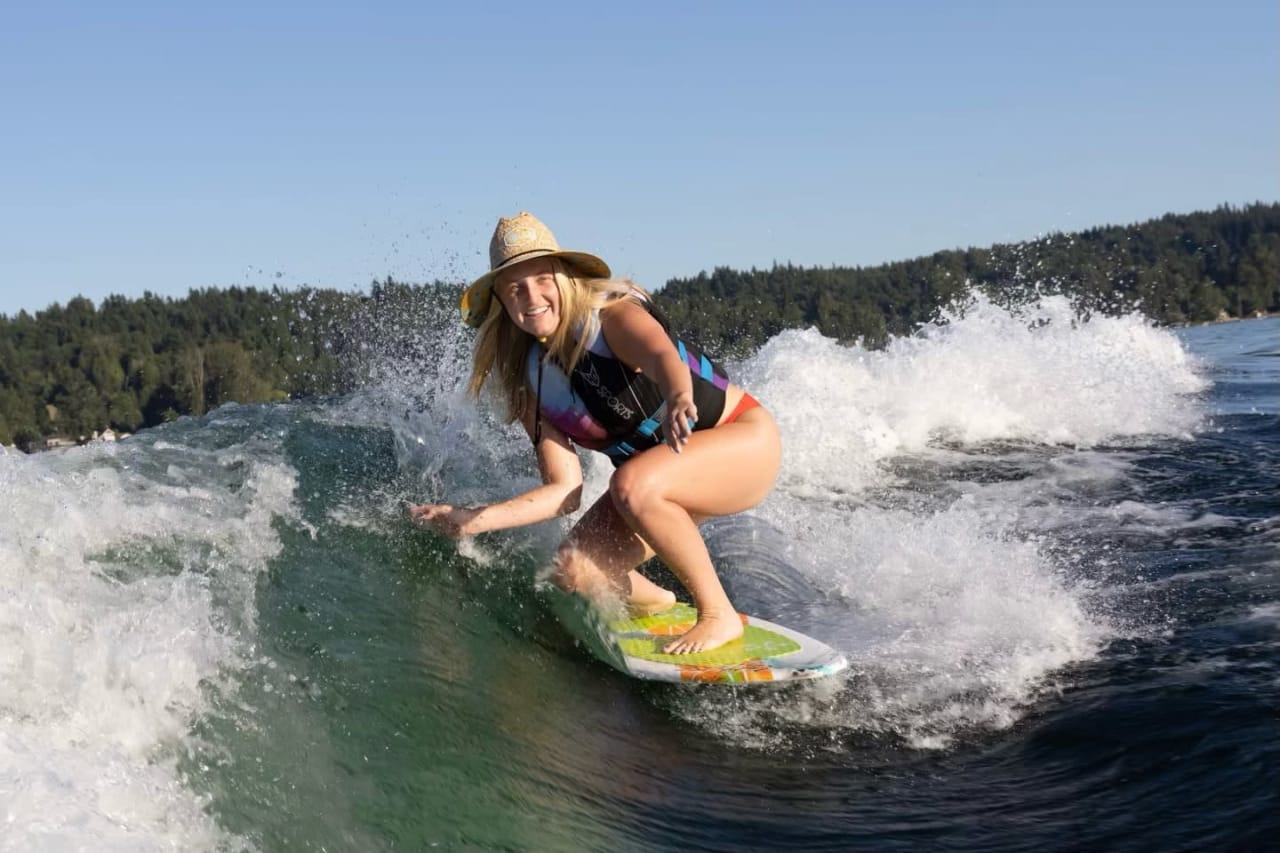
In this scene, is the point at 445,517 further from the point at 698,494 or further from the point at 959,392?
the point at 959,392

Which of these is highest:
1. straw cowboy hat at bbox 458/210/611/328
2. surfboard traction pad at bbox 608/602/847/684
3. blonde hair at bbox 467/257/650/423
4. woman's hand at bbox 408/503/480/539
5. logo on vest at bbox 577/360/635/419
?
straw cowboy hat at bbox 458/210/611/328

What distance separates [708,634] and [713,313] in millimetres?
45590

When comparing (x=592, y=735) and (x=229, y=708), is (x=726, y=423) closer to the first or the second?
(x=592, y=735)

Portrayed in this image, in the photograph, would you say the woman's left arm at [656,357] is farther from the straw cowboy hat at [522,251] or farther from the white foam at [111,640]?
the white foam at [111,640]

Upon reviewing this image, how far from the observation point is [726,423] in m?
4.77

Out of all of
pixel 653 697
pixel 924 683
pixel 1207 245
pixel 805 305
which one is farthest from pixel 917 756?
pixel 1207 245

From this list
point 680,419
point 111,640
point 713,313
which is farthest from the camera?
point 713,313

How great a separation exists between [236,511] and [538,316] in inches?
62.0

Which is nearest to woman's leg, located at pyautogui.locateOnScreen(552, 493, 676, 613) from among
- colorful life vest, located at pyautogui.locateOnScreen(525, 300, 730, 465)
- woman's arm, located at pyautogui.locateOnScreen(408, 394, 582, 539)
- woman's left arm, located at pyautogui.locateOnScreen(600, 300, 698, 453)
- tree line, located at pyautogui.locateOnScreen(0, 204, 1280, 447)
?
woman's arm, located at pyautogui.locateOnScreen(408, 394, 582, 539)

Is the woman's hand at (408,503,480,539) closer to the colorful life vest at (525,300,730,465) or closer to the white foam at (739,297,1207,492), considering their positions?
the colorful life vest at (525,300,730,465)

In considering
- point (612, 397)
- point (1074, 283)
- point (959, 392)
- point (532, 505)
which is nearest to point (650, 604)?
point (532, 505)

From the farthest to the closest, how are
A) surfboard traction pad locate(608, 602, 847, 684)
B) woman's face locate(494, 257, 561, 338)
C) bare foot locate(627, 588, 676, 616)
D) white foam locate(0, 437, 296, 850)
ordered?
bare foot locate(627, 588, 676, 616), woman's face locate(494, 257, 561, 338), surfboard traction pad locate(608, 602, 847, 684), white foam locate(0, 437, 296, 850)

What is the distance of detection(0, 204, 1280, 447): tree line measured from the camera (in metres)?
48.0

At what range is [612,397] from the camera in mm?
4547
